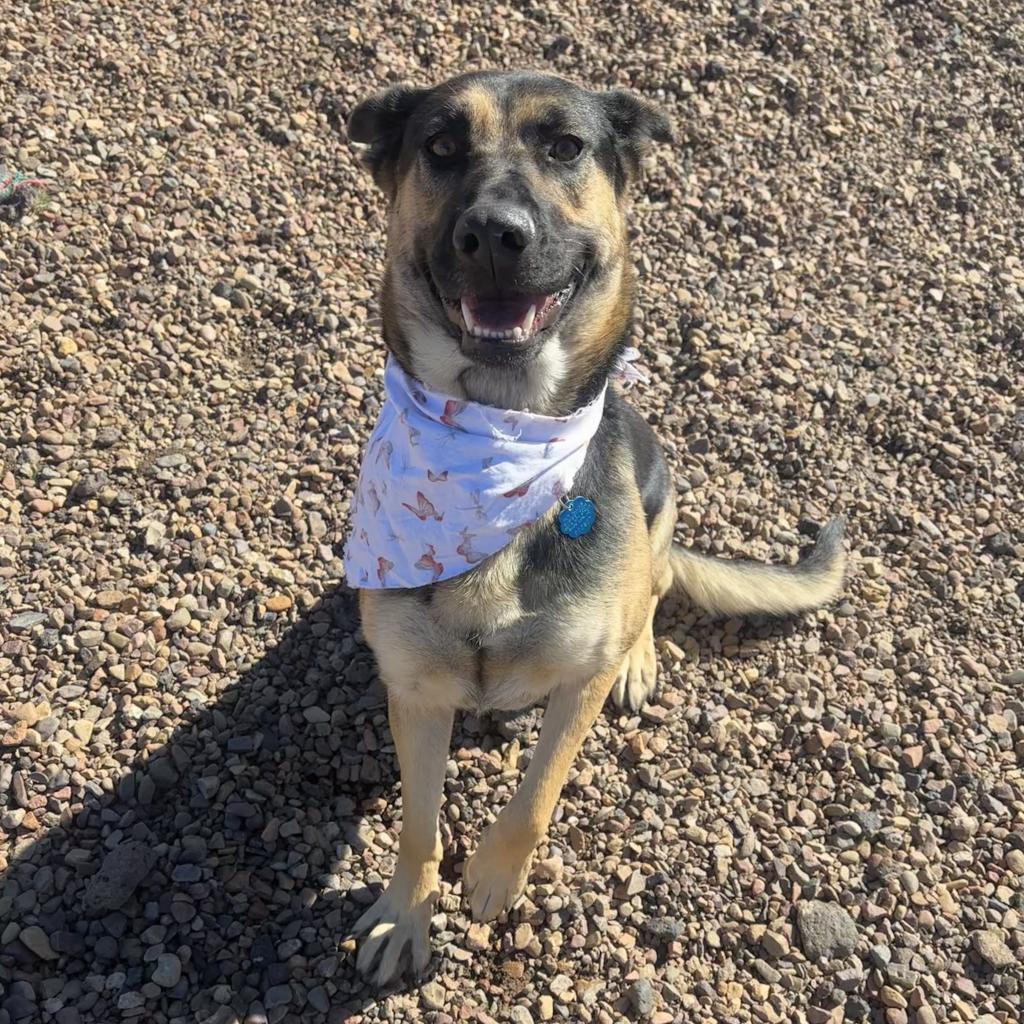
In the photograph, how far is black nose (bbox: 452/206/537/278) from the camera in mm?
2998

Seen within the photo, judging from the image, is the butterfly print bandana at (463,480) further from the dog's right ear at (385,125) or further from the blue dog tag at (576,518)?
the dog's right ear at (385,125)

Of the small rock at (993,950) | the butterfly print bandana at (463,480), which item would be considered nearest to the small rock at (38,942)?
the butterfly print bandana at (463,480)

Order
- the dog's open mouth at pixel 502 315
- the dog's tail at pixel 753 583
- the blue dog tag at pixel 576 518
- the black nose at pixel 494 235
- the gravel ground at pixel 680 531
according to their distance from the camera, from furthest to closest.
Result: the dog's tail at pixel 753 583
the gravel ground at pixel 680 531
the blue dog tag at pixel 576 518
the dog's open mouth at pixel 502 315
the black nose at pixel 494 235

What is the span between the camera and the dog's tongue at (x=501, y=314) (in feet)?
10.5

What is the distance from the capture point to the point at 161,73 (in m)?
6.76

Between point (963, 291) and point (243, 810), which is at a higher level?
point (963, 291)

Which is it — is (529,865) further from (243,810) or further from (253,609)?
(253,609)

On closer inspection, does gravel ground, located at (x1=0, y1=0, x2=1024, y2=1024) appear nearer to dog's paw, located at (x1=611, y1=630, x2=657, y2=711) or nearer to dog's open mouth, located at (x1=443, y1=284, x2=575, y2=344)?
dog's paw, located at (x1=611, y1=630, x2=657, y2=711)

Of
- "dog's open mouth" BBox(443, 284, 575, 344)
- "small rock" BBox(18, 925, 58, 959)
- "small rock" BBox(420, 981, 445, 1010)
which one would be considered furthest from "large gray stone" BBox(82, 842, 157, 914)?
"dog's open mouth" BBox(443, 284, 575, 344)

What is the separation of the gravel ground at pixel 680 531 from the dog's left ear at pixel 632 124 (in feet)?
6.80

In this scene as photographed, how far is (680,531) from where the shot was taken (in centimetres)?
536

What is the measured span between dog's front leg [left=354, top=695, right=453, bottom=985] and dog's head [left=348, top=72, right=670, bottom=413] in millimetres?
1223

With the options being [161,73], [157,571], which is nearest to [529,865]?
[157,571]

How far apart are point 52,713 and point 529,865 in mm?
2142
